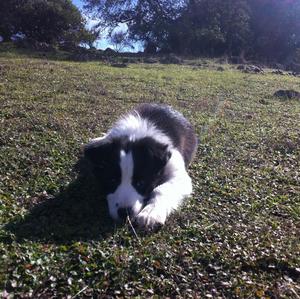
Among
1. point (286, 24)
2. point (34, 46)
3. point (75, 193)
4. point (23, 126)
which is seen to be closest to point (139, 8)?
point (286, 24)

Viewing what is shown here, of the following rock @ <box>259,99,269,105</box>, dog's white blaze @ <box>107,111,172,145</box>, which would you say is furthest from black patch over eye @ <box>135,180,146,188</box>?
rock @ <box>259,99,269,105</box>

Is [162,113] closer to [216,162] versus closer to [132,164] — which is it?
[216,162]

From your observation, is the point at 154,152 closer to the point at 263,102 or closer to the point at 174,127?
the point at 174,127

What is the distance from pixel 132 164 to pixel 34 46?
721 inches

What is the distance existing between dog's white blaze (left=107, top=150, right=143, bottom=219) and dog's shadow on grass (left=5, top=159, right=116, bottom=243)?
0.40 feet

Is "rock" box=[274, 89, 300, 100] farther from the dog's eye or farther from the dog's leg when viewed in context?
the dog's eye

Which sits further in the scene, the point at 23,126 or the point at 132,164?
the point at 23,126

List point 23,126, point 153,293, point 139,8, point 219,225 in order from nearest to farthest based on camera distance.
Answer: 1. point 153,293
2. point 219,225
3. point 23,126
4. point 139,8

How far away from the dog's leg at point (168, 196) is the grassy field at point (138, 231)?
0.11 metres

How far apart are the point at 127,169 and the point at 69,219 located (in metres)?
0.66

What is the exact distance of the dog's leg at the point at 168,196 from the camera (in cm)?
405

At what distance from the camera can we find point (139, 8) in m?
32.3

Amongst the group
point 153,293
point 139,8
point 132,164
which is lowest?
point 153,293

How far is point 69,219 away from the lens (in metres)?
4.03
